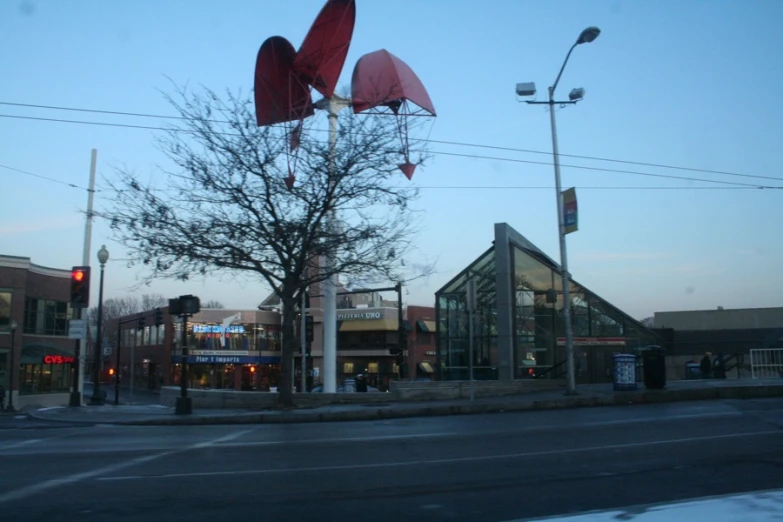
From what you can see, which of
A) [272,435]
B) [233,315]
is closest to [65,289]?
[233,315]

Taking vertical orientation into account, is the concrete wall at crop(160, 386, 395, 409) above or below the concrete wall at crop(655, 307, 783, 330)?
below

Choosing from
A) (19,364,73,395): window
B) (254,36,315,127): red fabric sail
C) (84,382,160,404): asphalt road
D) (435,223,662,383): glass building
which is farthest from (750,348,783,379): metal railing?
(19,364,73,395): window

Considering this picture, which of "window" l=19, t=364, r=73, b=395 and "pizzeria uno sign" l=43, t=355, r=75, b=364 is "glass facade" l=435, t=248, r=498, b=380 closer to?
"pizzeria uno sign" l=43, t=355, r=75, b=364

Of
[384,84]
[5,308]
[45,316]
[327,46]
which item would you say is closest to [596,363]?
[384,84]

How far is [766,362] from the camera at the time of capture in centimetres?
2875

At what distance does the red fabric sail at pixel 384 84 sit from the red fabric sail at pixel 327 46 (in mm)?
850

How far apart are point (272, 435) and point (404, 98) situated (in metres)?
14.6

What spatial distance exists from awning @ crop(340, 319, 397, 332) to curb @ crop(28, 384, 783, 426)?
45.8 m

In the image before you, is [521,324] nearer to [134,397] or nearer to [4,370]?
[4,370]

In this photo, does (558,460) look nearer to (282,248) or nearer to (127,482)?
(127,482)

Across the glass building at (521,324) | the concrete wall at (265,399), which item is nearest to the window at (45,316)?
the concrete wall at (265,399)

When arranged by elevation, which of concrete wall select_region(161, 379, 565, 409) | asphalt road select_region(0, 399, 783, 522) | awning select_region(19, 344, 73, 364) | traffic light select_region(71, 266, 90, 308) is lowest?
asphalt road select_region(0, 399, 783, 522)

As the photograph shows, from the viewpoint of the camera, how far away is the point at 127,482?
881cm

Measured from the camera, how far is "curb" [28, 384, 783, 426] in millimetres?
17812
